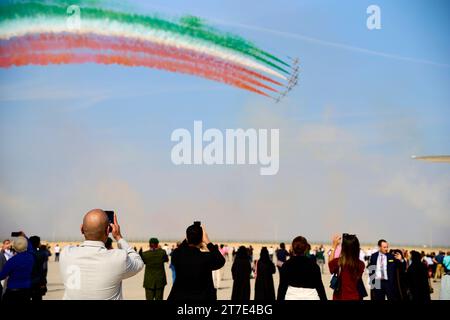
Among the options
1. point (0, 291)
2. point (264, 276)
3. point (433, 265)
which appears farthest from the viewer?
point (433, 265)

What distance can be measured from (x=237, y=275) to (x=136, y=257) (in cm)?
1011

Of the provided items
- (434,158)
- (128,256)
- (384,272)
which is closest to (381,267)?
(384,272)

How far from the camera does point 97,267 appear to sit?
533 centimetres

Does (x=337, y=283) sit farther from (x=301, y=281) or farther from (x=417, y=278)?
(x=417, y=278)

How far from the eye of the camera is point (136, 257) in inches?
213

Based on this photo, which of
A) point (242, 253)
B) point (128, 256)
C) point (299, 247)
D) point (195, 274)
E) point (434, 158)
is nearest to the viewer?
point (128, 256)

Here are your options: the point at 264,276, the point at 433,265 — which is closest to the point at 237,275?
the point at 264,276

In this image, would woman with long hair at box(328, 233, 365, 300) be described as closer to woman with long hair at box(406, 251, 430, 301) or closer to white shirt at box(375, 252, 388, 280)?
woman with long hair at box(406, 251, 430, 301)

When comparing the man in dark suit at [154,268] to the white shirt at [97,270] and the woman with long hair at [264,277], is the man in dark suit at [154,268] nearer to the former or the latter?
the woman with long hair at [264,277]

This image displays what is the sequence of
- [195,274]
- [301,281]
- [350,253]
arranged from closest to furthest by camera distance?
[195,274] < [301,281] < [350,253]

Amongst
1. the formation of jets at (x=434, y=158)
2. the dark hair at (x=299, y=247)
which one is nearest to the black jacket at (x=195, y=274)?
the dark hair at (x=299, y=247)

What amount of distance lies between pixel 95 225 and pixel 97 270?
384 millimetres

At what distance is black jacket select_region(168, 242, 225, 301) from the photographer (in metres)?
7.48
